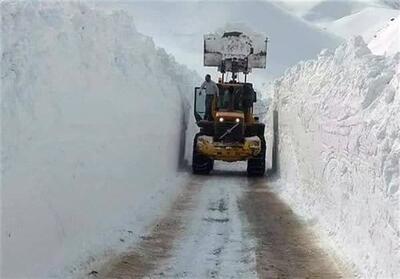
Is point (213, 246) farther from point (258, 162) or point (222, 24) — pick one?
point (222, 24)

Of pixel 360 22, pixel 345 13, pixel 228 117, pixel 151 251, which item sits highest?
pixel 345 13

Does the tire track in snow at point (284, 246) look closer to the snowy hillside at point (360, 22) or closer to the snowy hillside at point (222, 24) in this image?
the snowy hillside at point (222, 24)

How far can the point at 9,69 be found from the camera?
8305 millimetres

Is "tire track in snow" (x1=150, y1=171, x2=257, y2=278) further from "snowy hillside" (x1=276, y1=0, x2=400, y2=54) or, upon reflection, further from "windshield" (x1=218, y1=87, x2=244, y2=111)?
"snowy hillside" (x1=276, y1=0, x2=400, y2=54)

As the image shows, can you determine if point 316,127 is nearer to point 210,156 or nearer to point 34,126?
point 210,156

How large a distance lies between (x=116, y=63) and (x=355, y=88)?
5.55m

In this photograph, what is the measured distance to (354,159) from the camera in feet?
31.1

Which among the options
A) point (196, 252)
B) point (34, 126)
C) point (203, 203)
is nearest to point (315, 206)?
point (203, 203)

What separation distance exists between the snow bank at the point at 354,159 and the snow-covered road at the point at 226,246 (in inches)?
17.5

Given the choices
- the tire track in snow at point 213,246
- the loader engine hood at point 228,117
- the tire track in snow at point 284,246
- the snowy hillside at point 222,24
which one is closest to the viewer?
the tire track in snow at point 213,246

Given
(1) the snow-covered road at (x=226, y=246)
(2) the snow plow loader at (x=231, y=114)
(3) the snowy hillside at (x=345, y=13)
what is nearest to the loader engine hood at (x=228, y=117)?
(2) the snow plow loader at (x=231, y=114)

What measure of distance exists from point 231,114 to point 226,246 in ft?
35.1

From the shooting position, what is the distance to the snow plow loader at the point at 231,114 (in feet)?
64.4

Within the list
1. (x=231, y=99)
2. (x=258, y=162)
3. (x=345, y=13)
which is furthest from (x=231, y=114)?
(x=345, y=13)
